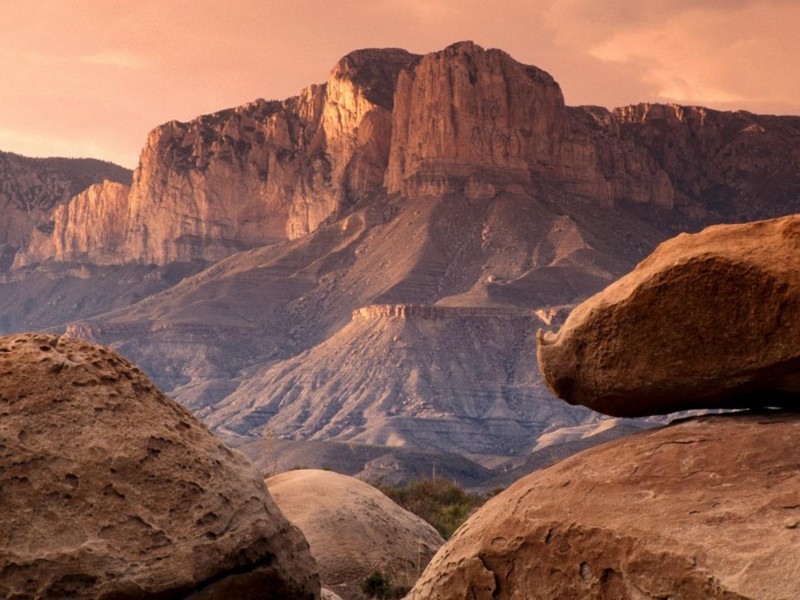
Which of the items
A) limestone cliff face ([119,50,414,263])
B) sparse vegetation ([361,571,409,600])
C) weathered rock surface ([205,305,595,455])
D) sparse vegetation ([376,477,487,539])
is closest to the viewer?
sparse vegetation ([361,571,409,600])

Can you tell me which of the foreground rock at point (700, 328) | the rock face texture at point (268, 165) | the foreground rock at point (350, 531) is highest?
the rock face texture at point (268, 165)

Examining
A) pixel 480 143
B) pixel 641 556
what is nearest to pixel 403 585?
pixel 641 556

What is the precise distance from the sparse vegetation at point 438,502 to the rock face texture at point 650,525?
1028 cm

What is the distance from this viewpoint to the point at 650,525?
7.20 meters

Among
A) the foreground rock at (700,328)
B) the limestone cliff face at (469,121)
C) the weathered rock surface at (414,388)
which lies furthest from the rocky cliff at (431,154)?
the foreground rock at (700,328)

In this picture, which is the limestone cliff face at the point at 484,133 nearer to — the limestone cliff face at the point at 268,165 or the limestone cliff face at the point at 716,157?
the limestone cliff face at the point at 268,165

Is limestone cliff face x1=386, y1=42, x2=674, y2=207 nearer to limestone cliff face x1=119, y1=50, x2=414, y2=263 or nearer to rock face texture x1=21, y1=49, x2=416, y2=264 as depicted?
rock face texture x1=21, y1=49, x2=416, y2=264

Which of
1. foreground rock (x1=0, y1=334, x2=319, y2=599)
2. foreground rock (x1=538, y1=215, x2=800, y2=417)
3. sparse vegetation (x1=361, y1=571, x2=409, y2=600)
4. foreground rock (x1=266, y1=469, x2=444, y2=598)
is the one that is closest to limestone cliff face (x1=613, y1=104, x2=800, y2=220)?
foreground rock (x1=266, y1=469, x2=444, y2=598)

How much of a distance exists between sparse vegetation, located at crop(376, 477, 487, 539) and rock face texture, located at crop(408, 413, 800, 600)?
10.3m

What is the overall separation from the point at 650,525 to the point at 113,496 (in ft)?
9.35

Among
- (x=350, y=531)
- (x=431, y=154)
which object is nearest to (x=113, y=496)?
(x=350, y=531)

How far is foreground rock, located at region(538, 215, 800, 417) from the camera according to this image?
7543mm

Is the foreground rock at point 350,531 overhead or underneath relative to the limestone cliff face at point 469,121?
underneath

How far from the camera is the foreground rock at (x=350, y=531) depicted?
13234mm
